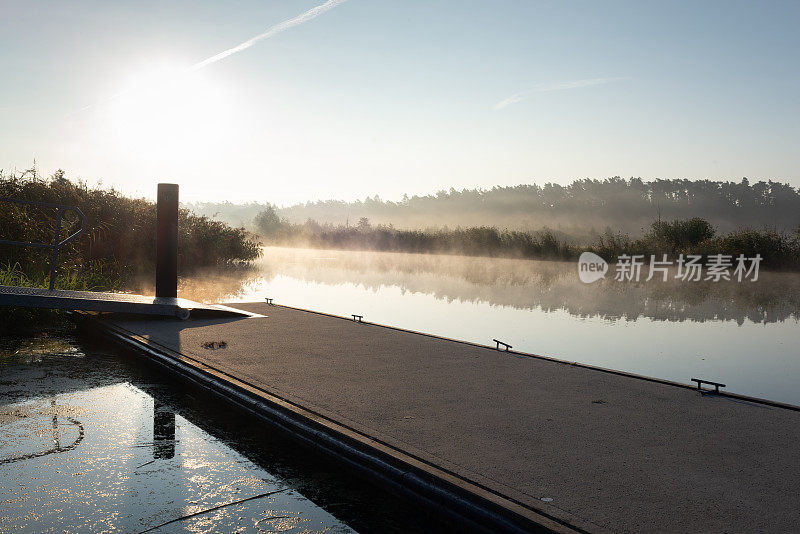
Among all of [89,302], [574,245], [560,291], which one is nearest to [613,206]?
[574,245]

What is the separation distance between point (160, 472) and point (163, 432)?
770mm

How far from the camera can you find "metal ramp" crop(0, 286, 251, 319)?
6.64m

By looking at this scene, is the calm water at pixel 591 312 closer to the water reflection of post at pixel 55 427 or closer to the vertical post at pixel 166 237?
the vertical post at pixel 166 237

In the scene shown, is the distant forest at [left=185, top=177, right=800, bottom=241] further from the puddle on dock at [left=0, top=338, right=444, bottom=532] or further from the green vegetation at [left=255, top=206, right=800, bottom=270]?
the puddle on dock at [left=0, top=338, right=444, bottom=532]

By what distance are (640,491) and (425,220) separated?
10718 centimetres

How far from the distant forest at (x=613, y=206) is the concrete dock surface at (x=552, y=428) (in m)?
69.8

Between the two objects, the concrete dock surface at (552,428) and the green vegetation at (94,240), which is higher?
the green vegetation at (94,240)

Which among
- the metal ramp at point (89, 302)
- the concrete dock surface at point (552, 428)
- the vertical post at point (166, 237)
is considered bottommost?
the concrete dock surface at point (552, 428)

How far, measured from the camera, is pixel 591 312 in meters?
12.7

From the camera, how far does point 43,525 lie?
275 centimetres

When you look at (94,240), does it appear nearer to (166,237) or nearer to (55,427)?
(166,237)

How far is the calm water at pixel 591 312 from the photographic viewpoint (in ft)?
25.3

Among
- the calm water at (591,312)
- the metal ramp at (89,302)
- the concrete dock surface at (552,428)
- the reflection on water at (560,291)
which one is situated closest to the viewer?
the concrete dock surface at (552,428)

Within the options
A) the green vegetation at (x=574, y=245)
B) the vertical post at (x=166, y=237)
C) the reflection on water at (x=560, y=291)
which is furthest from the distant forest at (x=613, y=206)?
the vertical post at (x=166, y=237)
